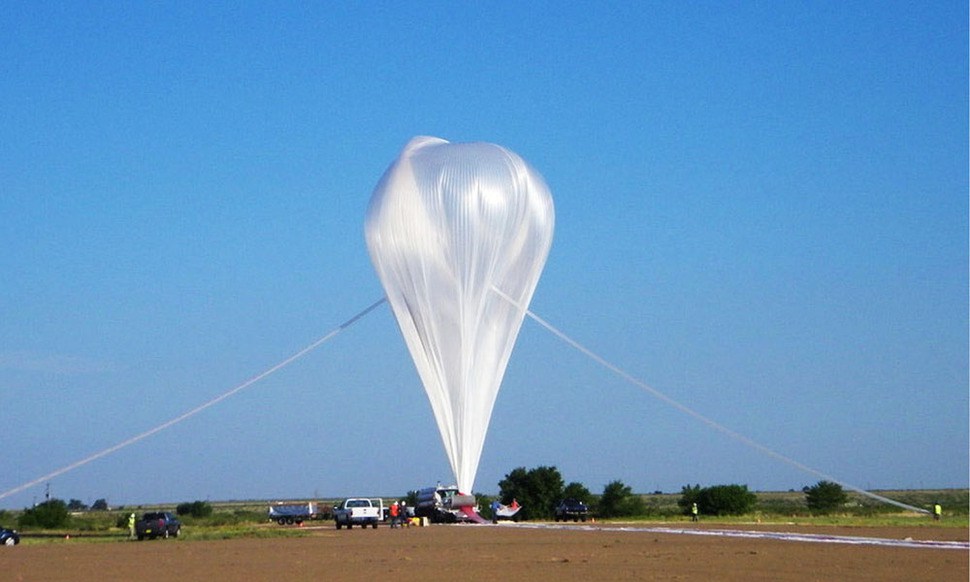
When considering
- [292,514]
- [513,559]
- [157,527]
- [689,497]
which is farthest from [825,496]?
[513,559]

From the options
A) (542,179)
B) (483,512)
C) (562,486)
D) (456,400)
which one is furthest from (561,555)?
(562,486)

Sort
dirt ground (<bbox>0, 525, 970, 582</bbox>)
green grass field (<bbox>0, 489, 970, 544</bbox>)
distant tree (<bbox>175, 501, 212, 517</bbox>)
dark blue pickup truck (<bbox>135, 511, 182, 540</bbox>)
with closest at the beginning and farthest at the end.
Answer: dirt ground (<bbox>0, 525, 970, 582</bbox>)
green grass field (<bbox>0, 489, 970, 544</bbox>)
dark blue pickup truck (<bbox>135, 511, 182, 540</bbox>)
distant tree (<bbox>175, 501, 212, 517</bbox>)

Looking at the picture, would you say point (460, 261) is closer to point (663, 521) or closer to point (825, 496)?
point (663, 521)

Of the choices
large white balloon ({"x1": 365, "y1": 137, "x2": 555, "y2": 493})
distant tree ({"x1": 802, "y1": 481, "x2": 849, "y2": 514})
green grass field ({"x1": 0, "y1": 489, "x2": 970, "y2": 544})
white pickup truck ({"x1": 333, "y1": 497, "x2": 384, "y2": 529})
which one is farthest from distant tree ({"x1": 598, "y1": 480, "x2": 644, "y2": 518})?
large white balloon ({"x1": 365, "y1": 137, "x2": 555, "y2": 493})

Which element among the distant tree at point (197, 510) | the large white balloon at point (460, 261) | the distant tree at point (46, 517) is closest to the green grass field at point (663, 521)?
the distant tree at point (46, 517)

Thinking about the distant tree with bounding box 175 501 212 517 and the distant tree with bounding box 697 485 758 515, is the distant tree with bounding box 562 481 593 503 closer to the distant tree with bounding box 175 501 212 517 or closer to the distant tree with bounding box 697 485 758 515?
the distant tree with bounding box 697 485 758 515
